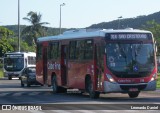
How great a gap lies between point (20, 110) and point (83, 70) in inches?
291

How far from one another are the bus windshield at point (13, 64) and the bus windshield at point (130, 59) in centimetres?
3808

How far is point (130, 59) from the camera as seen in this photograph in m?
24.1

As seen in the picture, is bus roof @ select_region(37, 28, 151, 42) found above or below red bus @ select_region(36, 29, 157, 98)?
above

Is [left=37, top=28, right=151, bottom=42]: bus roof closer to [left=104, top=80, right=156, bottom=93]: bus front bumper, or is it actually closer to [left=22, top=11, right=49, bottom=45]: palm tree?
[left=104, top=80, right=156, bottom=93]: bus front bumper

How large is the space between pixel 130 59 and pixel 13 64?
38814 millimetres

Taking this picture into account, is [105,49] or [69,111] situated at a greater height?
[105,49]

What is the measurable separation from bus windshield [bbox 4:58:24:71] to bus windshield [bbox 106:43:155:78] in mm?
38079

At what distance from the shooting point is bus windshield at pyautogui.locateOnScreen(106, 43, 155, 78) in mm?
23969

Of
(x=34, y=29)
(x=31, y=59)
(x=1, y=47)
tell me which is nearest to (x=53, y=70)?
(x=31, y=59)

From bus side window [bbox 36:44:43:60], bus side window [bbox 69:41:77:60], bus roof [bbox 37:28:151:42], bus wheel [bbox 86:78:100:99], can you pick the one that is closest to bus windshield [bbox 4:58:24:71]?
bus side window [bbox 36:44:43:60]

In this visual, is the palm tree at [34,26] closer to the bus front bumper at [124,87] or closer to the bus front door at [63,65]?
the bus front door at [63,65]

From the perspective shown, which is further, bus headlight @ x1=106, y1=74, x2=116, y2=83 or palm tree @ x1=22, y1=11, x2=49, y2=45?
palm tree @ x1=22, y1=11, x2=49, y2=45

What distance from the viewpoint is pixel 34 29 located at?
123 meters

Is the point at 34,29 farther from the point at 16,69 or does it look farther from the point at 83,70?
the point at 83,70
